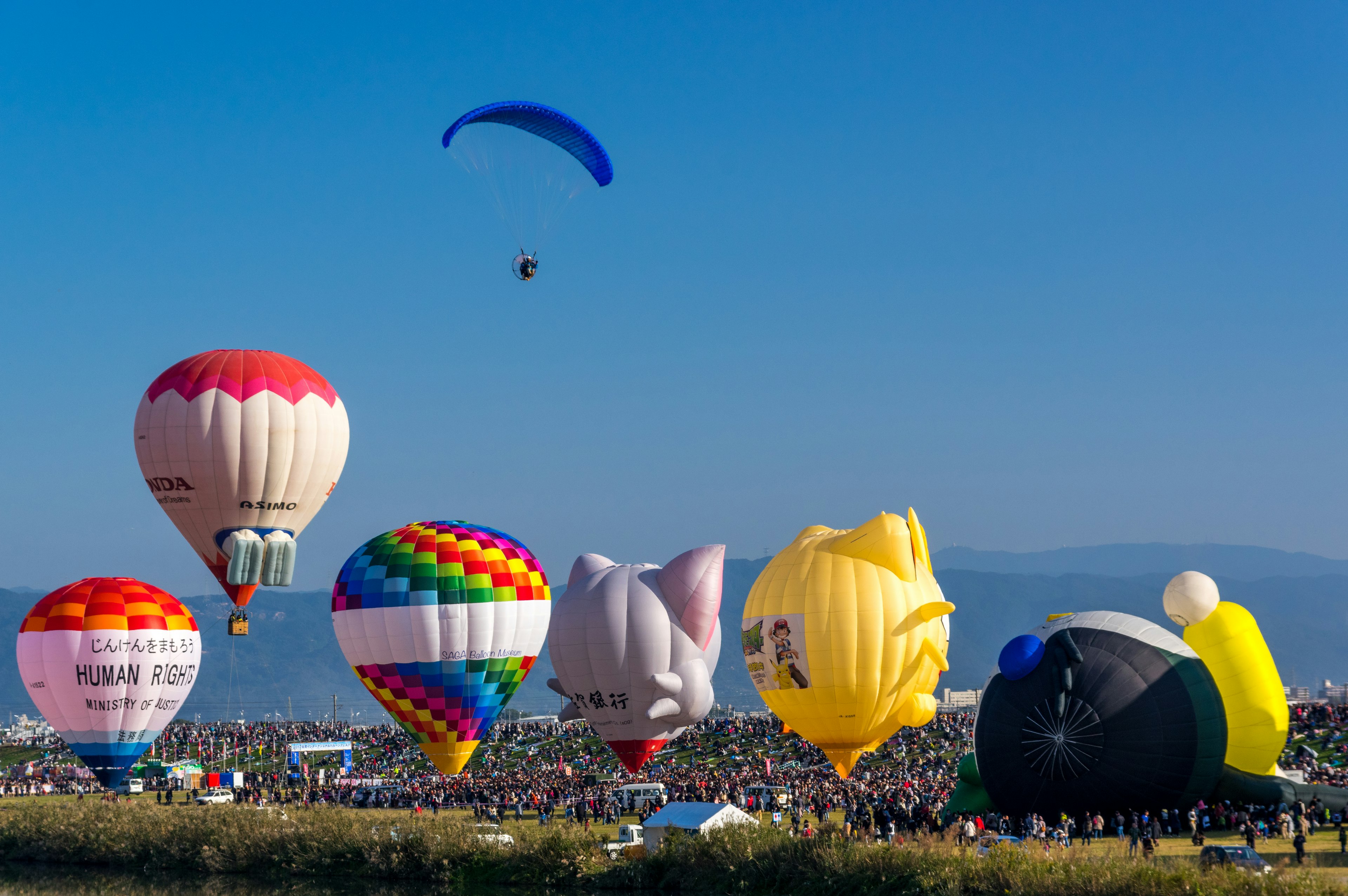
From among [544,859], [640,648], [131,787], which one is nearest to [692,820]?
[544,859]

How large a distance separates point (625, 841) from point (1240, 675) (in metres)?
12.4

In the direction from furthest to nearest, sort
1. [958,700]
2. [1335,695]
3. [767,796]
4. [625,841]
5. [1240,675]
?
[958,700]
[1335,695]
[767,796]
[625,841]
[1240,675]

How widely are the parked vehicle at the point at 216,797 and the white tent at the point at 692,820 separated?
17.6 meters

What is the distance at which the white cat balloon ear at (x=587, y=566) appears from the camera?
129 ft

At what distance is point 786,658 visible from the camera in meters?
32.2

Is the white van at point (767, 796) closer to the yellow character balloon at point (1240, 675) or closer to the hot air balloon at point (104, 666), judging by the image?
the yellow character balloon at point (1240, 675)

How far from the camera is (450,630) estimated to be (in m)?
36.9

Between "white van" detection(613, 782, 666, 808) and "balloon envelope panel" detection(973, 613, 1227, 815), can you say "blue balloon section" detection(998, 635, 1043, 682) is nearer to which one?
"balloon envelope panel" detection(973, 613, 1227, 815)

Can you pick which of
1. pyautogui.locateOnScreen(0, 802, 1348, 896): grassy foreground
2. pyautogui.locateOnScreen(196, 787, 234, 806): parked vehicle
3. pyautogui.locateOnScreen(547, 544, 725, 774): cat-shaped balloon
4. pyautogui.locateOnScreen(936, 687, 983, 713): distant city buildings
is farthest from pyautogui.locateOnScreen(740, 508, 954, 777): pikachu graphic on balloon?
pyautogui.locateOnScreen(936, 687, 983, 713): distant city buildings

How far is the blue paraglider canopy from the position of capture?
33.5 metres

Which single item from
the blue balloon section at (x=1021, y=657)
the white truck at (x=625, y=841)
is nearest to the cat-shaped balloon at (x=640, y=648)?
the white truck at (x=625, y=841)

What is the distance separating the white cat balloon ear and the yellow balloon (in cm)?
1635

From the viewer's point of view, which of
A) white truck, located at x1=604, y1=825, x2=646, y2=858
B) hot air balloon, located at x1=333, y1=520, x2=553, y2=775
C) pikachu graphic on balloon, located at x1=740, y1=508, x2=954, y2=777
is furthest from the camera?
hot air balloon, located at x1=333, y1=520, x2=553, y2=775

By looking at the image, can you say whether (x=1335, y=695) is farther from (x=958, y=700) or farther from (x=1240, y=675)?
(x=1240, y=675)
